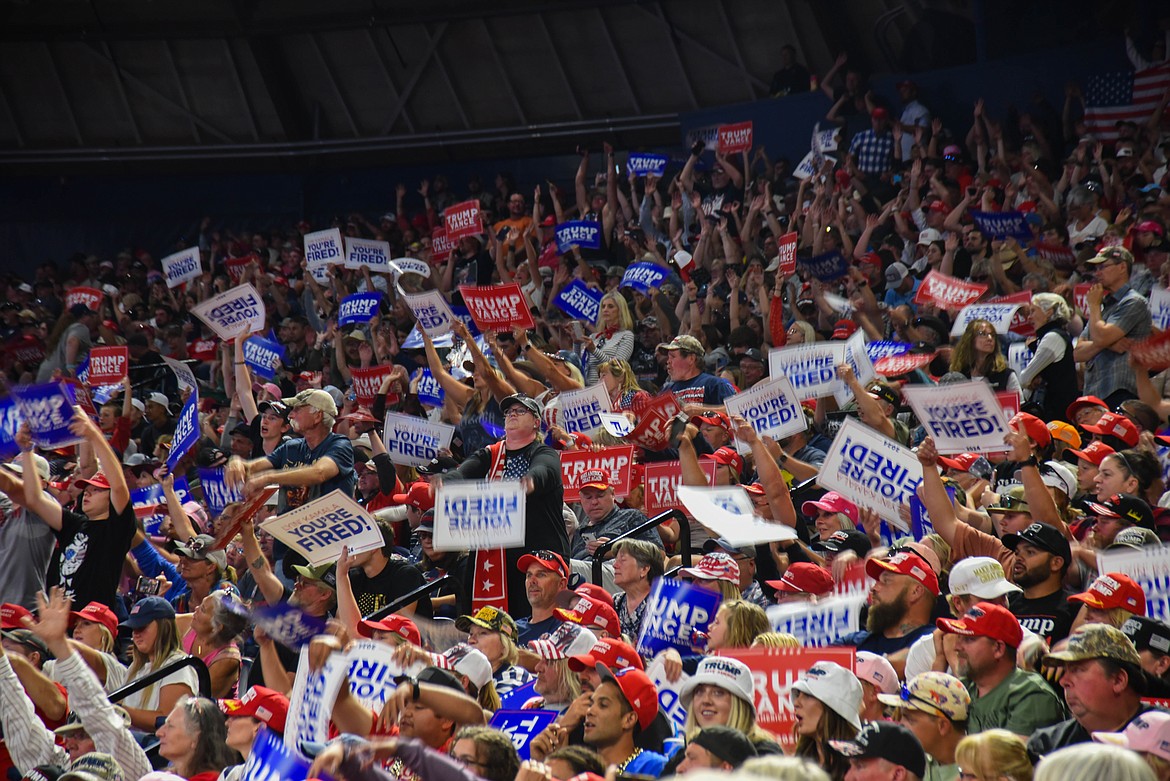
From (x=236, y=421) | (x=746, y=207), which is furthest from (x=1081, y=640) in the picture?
(x=746, y=207)

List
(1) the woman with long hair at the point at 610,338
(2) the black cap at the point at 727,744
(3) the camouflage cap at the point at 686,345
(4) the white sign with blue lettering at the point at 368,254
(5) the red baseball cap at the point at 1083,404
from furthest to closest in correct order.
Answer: (4) the white sign with blue lettering at the point at 368,254 < (1) the woman with long hair at the point at 610,338 < (3) the camouflage cap at the point at 686,345 < (5) the red baseball cap at the point at 1083,404 < (2) the black cap at the point at 727,744

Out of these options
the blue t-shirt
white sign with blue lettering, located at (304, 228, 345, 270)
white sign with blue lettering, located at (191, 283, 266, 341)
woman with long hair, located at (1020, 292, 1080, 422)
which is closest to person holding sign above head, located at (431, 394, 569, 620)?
the blue t-shirt

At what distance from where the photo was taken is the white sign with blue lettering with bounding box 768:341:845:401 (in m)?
9.30

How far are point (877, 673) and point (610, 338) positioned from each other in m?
6.86

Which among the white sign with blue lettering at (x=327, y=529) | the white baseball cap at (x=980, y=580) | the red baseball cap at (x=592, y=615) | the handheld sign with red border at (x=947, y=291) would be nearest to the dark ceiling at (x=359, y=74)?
the handheld sign with red border at (x=947, y=291)

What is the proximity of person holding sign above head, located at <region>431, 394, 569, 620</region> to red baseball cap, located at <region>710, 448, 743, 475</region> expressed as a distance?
106 cm

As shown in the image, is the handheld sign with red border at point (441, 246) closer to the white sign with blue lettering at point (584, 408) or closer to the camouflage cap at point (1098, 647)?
the white sign with blue lettering at point (584, 408)

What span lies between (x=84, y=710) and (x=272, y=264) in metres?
14.5

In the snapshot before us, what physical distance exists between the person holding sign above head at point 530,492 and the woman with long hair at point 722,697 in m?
2.57

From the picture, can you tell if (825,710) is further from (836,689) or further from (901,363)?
(901,363)

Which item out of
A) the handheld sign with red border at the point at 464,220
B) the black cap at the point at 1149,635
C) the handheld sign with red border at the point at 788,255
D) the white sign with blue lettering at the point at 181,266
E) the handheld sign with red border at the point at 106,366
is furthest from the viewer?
the handheld sign with red border at the point at 464,220

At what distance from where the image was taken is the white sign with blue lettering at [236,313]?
40.3 ft

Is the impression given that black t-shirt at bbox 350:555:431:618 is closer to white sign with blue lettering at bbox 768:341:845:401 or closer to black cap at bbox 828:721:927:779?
white sign with blue lettering at bbox 768:341:845:401

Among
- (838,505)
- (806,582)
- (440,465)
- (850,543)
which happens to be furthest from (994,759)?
(440,465)
